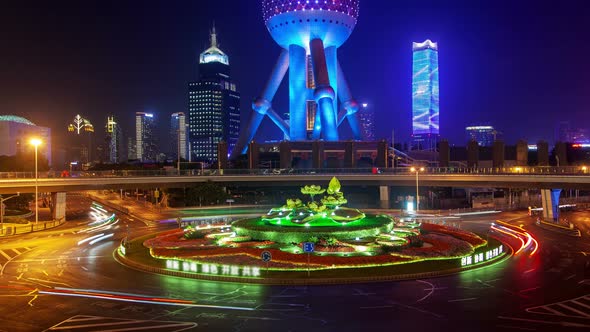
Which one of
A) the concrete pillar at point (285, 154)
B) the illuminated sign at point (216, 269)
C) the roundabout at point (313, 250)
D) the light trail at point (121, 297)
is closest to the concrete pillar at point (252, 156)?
the concrete pillar at point (285, 154)

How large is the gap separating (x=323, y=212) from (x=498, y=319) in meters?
19.3

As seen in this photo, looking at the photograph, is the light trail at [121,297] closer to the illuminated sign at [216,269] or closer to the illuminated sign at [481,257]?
the illuminated sign at [216,269]

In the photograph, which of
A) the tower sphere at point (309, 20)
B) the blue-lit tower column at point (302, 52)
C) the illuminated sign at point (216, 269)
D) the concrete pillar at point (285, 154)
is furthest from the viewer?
the blue-lit tower column at point (302, 52)

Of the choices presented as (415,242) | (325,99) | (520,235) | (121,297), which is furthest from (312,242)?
(325,99)

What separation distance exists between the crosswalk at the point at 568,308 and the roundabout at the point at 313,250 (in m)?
6.51

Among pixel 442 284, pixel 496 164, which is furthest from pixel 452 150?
pixel 442 284

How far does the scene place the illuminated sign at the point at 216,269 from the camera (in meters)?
26.6

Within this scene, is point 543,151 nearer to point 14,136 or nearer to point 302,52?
point 302,52

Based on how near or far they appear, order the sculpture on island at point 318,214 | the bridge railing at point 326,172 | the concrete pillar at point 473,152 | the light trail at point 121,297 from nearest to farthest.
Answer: the light trail at point 121,297
the sculpture on island at point 318,214
the bridge railing at point 326,172
the concrete pillar at point 473,152

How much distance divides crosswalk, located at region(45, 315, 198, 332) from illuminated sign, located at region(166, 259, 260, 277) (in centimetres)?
745

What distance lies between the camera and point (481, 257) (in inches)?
1201

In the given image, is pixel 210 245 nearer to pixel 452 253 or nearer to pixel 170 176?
pixel 452 253

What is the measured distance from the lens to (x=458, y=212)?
6094cm

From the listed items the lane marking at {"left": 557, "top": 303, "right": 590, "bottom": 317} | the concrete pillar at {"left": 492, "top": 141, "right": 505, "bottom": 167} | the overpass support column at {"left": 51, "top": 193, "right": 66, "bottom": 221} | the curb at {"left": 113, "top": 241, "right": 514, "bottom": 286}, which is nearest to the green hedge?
the curb at {"left": 113, "top": 241, "right": 514, "bottom": 286}
